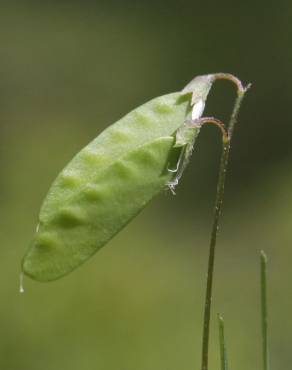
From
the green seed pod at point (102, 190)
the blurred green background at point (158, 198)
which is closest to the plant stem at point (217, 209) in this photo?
the green seed pod at point (102, 190)

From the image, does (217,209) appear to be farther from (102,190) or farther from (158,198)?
(158,198)

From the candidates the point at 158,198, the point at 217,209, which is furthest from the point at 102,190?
the point at 158,198

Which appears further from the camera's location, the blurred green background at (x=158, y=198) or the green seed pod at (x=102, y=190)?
the blurred green background at (x=158, y=198)

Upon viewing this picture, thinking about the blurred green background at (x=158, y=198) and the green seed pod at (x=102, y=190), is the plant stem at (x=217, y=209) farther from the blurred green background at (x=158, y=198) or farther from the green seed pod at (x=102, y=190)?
the blurred green background at (x=158, y=198)

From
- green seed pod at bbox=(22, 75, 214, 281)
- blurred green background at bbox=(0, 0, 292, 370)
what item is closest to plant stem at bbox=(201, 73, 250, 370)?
green seed pod at bbox=(22, 75, 214, 281)

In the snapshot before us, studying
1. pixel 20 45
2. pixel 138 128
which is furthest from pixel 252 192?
pixel 138 128

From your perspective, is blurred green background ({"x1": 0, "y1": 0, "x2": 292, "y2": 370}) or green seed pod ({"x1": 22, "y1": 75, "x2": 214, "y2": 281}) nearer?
green seed pod ({"x1": 22, "y1": 75, "x2": 214, "y2": 281})

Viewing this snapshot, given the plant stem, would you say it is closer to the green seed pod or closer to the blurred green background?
the green seed pod
